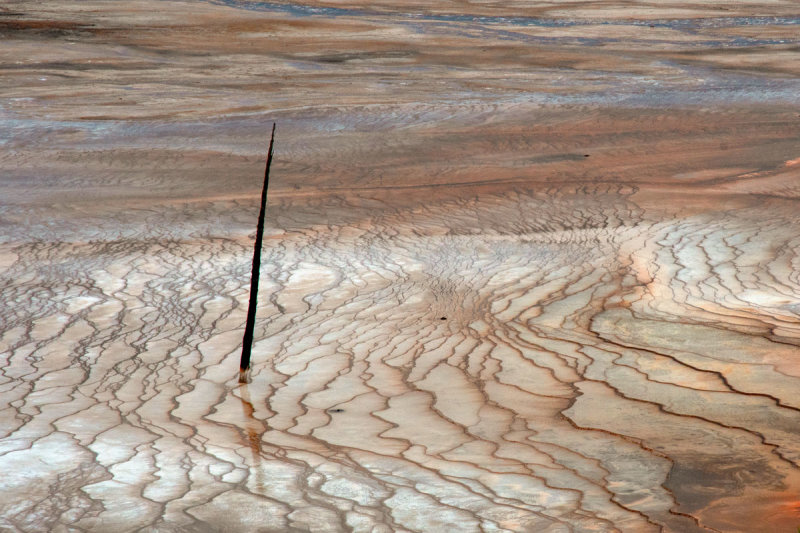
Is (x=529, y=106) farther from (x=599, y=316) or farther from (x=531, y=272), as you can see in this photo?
(x=599, y=316)

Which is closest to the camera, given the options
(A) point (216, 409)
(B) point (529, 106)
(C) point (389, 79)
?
(A) point (216, 409)

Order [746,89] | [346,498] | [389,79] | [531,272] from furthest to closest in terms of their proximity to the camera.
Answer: [389,79], [746,89], [531,272], [346,498]

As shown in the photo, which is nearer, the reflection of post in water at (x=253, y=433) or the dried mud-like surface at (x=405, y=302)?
the dried mud-like surface at (x=405, y=302)

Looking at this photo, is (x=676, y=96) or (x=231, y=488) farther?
(x=676, y=96)

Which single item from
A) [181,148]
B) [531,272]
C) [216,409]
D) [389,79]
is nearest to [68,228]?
[181,148]
